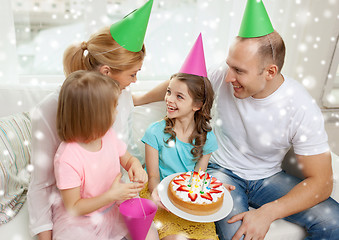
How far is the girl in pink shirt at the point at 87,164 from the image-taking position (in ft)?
3.24

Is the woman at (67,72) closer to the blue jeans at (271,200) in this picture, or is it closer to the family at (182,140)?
the family at (182,140)

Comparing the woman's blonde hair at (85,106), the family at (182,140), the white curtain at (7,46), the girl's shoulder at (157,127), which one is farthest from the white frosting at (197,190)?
the white curtain at (7,46)

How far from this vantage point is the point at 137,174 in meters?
1.15

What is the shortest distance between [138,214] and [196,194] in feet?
0.88

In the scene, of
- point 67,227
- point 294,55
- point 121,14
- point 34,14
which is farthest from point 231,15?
point 67,227

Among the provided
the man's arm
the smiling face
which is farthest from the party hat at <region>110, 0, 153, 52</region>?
the man's arm

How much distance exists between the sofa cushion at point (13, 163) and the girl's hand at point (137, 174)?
555 mm

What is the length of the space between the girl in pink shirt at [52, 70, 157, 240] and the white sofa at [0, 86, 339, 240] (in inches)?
8.9

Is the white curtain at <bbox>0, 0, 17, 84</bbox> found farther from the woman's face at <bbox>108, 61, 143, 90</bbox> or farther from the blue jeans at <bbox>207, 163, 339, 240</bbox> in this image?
the blue jeans at <bbox>207, 163, 339, 240</bbox>

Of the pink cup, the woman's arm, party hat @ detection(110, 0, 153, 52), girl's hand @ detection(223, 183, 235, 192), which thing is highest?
party hat @ detection(110, 0, 153, 52)

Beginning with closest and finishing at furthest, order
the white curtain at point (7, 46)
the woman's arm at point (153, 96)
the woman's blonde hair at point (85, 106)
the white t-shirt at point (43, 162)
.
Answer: the woman's blonde hair at point (85, 106), the white t-shirt at point (43, 162), the woman's arm at point (153, 96), the white curtain at point (7, 46)

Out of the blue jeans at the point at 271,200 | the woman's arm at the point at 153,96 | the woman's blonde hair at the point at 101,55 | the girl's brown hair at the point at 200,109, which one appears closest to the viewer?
the woman's blonde hair at the point at 101,55

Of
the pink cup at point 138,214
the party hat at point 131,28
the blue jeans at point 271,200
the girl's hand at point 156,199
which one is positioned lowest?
the blue jeans at point 271,200

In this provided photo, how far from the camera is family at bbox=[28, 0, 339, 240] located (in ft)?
3.37
